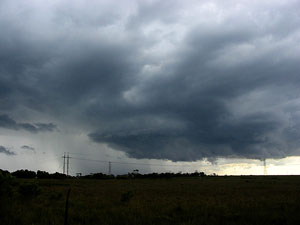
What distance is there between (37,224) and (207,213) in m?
12.0

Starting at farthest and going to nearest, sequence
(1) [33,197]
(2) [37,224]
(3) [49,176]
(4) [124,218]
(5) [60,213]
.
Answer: (3) [49,176]
(1) [33,197]
(5) [60,213]
(4) [124,218]
(2) [37,224]

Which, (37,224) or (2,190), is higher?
(2,190)

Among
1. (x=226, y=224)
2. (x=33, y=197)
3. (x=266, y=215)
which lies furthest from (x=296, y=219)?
(x=33, y=197)

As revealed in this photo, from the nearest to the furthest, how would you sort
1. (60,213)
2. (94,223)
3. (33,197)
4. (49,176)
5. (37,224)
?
(37,224), (94,223), (60,213), (33,197), (49,176)

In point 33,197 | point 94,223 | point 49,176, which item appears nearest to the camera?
point 94,223

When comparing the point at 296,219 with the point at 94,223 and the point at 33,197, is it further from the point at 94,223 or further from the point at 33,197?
the point at 33,197

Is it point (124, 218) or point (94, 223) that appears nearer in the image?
point (94, 223)

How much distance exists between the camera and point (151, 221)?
18.0 m

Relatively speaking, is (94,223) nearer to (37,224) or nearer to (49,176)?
(37,224)

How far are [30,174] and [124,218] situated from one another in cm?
Answer: 14199

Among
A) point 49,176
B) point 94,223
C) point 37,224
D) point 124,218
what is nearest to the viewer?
point 37,224

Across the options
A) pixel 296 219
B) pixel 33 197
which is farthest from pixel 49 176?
pixel 296 219

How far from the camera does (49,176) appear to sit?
143250 millimetres

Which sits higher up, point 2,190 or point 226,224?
point 2,190
